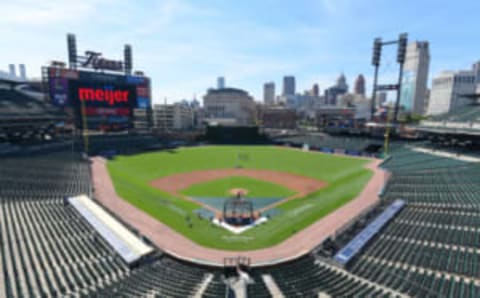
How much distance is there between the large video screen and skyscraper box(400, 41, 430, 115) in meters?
176

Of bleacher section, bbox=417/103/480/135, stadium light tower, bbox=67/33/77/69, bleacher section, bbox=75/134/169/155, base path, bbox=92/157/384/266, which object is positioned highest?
stadium light tower, bbox=67/33/77/69

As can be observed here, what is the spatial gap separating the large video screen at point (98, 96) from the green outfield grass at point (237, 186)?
37.2 m

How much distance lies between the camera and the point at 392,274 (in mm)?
14922

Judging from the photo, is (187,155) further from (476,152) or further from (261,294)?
(476,152)

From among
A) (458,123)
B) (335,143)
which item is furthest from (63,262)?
(335,143)

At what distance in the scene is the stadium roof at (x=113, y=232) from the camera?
57.5ft

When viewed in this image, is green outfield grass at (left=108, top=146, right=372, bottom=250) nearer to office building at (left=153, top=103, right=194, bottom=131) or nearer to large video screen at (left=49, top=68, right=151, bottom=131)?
large video screen at (left=49, top=68, right=151, bottom=131)

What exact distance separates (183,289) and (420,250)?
662 inches

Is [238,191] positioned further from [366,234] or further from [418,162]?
[418,162]

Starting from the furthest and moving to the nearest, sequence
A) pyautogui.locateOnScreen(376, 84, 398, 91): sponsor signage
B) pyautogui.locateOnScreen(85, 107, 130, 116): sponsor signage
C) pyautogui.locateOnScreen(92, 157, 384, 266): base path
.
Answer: pyautogui.locateOnScreen(376, 84, 398, 91): sponsor signage
pyautogui.locateOnScreen(85, 107, 130, 116): sponsor signage
pyautogui.locateOnScreen(92, 157, 384, 266): base path

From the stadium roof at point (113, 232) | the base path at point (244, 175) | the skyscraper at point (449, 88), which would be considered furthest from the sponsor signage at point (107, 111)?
the skyscraper at point (449, 88)

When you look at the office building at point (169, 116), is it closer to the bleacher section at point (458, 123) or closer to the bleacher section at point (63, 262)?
the bleacher section at point (63, 262)

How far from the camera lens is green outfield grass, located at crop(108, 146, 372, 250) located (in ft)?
74.2

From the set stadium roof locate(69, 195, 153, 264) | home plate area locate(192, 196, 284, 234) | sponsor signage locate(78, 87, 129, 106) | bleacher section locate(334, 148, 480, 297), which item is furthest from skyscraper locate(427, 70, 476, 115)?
stadium roof locate(69, 195, 153, 264)
